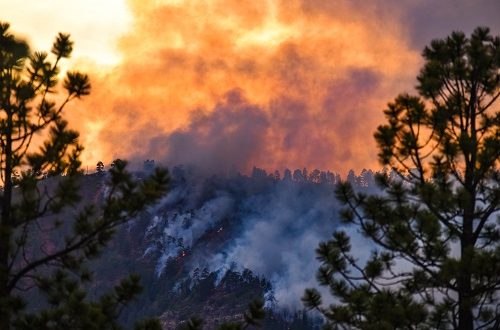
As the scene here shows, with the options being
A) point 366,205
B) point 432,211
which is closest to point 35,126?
point 366,205

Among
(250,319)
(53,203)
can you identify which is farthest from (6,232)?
(250,319)

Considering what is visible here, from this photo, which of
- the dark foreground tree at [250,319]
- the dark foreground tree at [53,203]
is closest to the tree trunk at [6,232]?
the dark foreground tree at [53,203]

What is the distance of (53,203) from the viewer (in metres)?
13.3

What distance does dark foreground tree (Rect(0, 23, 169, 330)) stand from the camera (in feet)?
42.0

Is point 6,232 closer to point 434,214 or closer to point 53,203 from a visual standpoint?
point 53,203

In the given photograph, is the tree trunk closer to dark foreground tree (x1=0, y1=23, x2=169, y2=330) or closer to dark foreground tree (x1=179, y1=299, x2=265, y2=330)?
dark foreground tree (x1=0, y1=23, x2=169, y2=330)

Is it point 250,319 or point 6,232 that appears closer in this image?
point 250,319

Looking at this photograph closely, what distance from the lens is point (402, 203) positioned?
15125mm

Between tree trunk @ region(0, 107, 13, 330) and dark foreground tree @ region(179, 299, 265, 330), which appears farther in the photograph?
tree trunk @ region(0, 107, 13, 330)

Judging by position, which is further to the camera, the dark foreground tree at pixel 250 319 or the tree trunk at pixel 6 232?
the tree trunk at pixel 6 232

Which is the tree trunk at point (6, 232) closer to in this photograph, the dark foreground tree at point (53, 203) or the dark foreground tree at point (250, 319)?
the dark foreground tree at point (53, 203)

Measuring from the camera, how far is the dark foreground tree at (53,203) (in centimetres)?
1280

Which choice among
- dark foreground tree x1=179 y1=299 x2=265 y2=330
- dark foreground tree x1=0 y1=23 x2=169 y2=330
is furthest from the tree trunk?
dark foreground tree x1=179 y1=299 x2=265 y2=330

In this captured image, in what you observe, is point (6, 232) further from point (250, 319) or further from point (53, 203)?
point (250, 319)
